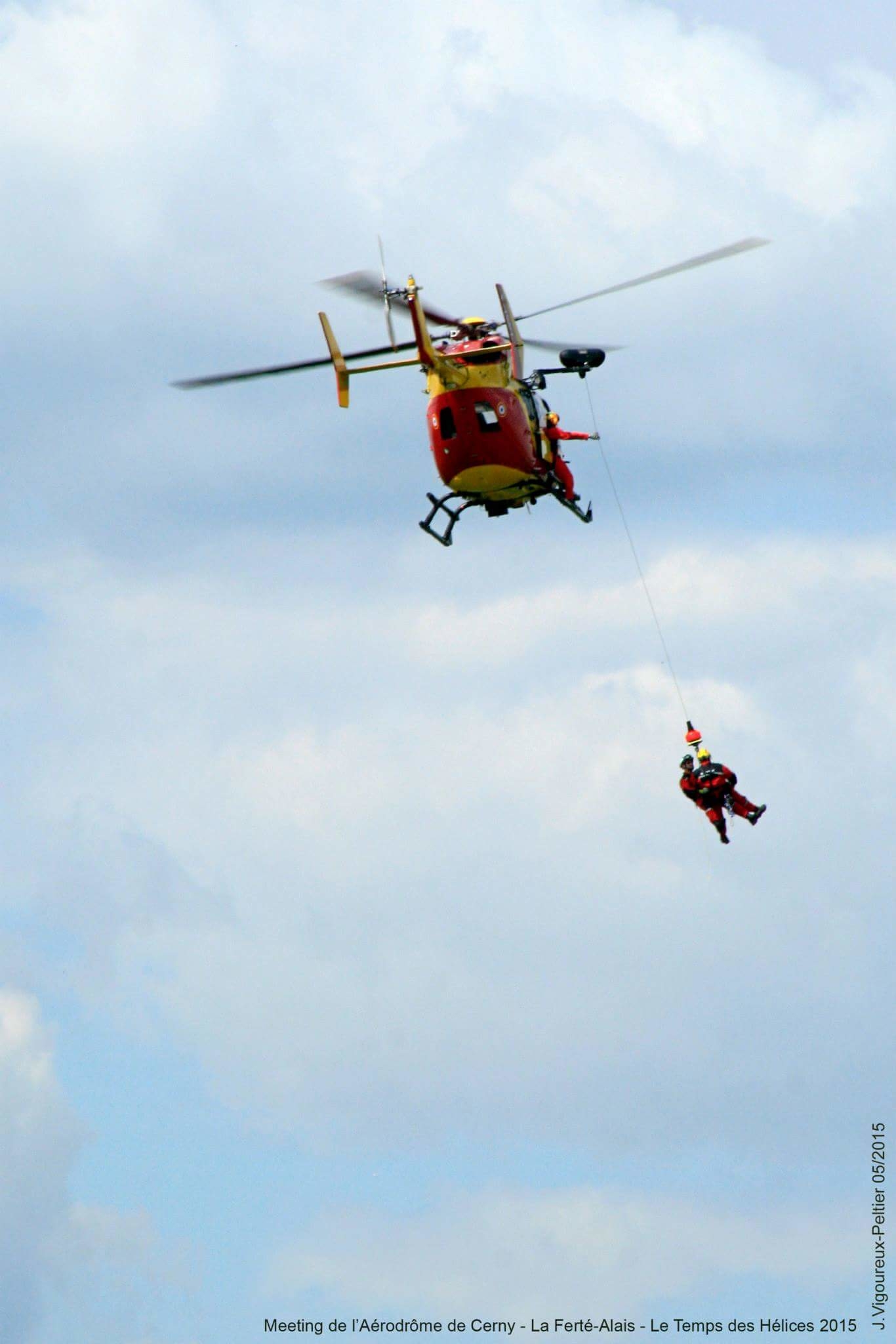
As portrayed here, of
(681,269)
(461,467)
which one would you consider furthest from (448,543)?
(681,269)

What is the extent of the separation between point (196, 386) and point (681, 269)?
12.9 meters

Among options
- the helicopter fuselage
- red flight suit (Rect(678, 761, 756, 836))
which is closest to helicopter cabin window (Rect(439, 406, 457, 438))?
the helicopter fuselage

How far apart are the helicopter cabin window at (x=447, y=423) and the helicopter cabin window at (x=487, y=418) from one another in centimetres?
65

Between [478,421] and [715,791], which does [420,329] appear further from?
[715,791]

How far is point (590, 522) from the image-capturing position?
122 m

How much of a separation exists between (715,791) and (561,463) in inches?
384

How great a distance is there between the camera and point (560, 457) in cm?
12181

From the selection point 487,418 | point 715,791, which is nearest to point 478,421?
point 487,418

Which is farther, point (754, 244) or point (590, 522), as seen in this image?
point (590, 522)

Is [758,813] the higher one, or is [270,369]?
[270,369]

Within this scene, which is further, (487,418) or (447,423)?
(447,423)

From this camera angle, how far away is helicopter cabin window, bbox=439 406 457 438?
119 meters

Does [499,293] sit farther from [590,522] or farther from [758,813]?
[758,813]

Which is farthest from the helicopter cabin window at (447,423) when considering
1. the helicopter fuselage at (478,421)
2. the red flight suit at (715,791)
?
the red flight suit at (715,791)
